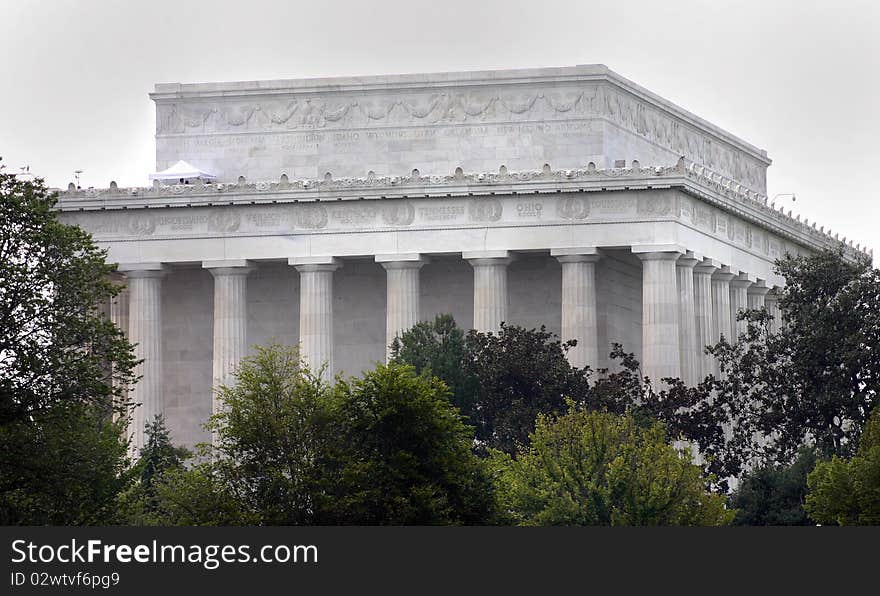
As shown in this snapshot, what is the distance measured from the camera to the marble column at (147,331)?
180500 mm

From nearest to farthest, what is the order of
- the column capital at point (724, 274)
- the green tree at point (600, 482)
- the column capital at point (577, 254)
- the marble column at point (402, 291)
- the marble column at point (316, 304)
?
the green tree at point (600, 482) < the column capital at point (577, 254) < the marble column at point (402, 291) < the marble column at point (316, 304) < the column capital at point (724, 274)

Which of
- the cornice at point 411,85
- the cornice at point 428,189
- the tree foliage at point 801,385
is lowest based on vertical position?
the tree foliage at point 801,385

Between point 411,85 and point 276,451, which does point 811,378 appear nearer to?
point 411,85

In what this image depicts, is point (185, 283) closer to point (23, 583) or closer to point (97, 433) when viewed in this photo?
point (97, 433)

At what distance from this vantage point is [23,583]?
86688 millimetres

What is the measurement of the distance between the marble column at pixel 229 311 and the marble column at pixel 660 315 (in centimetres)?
2564

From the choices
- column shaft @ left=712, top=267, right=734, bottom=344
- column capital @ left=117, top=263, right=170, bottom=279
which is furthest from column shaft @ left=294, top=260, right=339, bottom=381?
column shaft @ left=712, top=267, right=734, bottom=344

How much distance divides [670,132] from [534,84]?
12.6m

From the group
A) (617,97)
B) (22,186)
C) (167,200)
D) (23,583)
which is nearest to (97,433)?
(22,186)

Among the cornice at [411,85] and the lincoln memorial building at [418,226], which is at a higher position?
the cornice at [411,85]

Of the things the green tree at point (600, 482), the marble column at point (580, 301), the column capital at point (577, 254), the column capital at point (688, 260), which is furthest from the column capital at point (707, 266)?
the green tree at point (600, 482)

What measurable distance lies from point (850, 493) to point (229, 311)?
6530 centimetres

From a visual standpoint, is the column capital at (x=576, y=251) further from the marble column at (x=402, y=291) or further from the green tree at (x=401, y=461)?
the green tree at (x=401, y=461)

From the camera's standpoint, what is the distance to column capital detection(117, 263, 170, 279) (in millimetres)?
180625
